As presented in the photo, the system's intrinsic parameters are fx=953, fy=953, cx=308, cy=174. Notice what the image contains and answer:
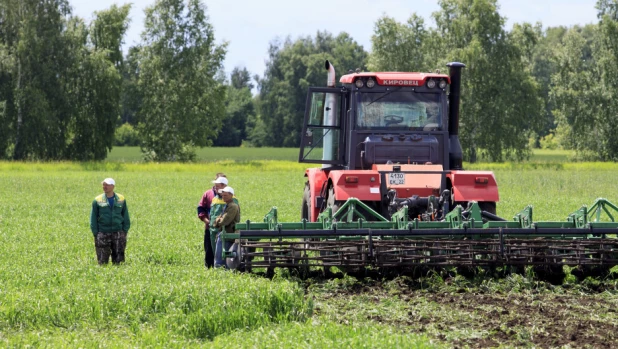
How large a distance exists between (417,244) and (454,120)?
10.4 ft

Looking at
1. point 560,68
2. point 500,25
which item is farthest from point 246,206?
point 560,68

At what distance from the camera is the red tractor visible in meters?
14.0

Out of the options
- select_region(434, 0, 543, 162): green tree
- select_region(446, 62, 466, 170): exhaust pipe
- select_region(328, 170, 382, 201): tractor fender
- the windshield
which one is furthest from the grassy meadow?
select_region(434, 0, 543, 162): green tree

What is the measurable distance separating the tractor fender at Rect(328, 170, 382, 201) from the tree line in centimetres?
4530

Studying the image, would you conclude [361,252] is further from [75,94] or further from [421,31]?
[421,31]

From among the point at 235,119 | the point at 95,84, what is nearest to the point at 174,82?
the point at 95,84

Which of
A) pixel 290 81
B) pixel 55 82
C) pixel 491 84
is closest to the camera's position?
pixel 55 82

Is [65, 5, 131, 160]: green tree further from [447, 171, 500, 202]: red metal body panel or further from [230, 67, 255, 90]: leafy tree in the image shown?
[230, 67, 255, 90]: leafy tree

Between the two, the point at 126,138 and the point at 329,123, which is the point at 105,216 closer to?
the point at 329,123

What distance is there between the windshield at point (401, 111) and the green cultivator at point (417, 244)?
240 cm

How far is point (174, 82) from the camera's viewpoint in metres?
66.4

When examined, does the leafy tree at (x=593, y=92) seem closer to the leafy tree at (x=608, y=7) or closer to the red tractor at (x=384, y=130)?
the leafy tree at (x=608, y=7)

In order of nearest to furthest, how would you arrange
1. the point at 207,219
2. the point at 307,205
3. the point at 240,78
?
1. the point at 207,219
2. the point at 307,205
3. the point at 240,78

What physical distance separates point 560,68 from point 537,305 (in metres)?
62.3
